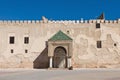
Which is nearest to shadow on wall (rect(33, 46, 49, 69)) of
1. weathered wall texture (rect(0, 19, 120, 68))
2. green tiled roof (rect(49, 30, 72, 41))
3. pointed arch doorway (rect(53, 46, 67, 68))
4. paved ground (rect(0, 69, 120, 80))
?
weathered wall texture (rect(0, 19, 120, 68))

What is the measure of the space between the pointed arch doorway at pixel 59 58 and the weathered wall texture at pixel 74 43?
1.08 metres

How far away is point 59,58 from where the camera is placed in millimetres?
34031

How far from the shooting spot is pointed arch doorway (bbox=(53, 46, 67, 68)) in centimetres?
3353

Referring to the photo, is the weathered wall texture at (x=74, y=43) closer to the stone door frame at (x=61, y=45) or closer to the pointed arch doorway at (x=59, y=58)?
the pointed arch doorway at (x=59, y=58)

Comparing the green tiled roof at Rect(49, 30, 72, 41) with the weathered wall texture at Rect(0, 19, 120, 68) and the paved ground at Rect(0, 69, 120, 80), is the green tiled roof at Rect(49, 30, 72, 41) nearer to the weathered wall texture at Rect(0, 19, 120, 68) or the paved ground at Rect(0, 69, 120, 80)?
the weathered wall texture at Rect(0, 19, 120, 68)

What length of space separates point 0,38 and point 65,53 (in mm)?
8190

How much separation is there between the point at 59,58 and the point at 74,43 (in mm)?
2491

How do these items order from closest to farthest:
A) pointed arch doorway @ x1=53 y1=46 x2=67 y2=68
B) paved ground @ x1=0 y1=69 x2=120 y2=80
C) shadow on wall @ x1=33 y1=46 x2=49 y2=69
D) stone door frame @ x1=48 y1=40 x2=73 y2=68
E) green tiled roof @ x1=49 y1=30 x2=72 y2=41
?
paved ground @ x1=0 y1=69 x2=120 y2=80 < stone door frame @ x1=48 y1=40 x2=73 y2=68 < green tiled roof @ x1=49 y1=30 x2=72 y2=41 < pointed arch doorway @ x1=53 y1=46 x2=67 y2=68 < shadow on wall @ x1=33 y1=46 x2=49 y2=69

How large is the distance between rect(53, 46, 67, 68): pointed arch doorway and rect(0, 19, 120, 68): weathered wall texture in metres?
1.08

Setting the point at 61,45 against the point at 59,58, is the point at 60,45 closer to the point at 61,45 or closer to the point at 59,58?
the point at 61,45

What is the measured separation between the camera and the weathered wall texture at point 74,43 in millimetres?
33906

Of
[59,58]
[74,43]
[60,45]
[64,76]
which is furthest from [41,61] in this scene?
[64,76]

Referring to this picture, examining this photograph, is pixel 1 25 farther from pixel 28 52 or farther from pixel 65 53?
pixel 65 53

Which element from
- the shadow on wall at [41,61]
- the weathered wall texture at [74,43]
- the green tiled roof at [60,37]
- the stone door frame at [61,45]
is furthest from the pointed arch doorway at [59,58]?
the green tiled roof at [60,37]
